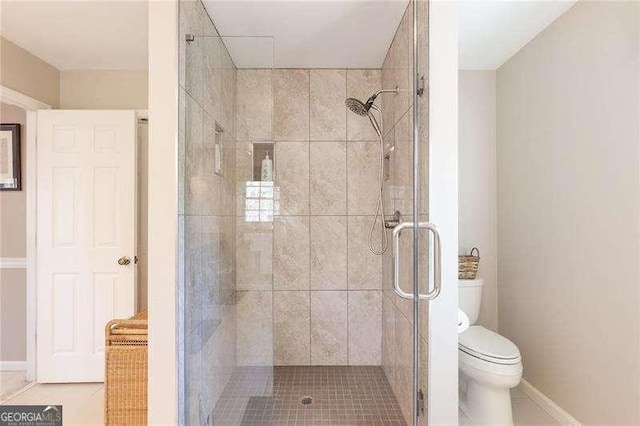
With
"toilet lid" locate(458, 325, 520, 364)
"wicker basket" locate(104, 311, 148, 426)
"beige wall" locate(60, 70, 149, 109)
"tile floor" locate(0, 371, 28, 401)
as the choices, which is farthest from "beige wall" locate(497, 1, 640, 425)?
"tile floor" locate(0, 371, 28, 401)

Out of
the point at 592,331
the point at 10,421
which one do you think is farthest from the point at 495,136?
the point at 10,421

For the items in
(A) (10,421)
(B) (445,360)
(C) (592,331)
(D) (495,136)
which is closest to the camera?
(B) (445,360)

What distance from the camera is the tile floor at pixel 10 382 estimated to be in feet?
8.21

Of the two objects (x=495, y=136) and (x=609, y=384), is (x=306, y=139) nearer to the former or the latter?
(x=495, y=136)

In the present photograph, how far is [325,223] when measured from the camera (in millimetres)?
2797

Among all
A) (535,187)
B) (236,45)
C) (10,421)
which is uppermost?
(236,45)

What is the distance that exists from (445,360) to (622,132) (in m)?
1.32

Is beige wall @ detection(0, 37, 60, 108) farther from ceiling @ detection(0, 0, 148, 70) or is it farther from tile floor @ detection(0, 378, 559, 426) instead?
tile floor @ detection(0, 378, 559, 426)

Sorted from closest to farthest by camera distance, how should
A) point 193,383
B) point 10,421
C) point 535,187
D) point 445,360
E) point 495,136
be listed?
point 445,360, point 193,383, point 10,421, point 535,187, point 495,136

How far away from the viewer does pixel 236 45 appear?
6.18 feet

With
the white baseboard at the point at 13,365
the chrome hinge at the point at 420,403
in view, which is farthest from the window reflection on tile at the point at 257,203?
the white baseboard at the point at 13,365

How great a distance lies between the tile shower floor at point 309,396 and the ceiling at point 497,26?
2236 mm

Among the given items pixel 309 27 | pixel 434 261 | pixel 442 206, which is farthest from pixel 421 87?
pixel 309 27

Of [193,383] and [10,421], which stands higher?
[193,383]
